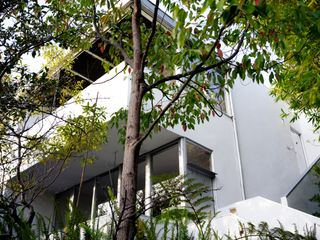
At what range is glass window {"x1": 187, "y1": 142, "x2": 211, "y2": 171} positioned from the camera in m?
7.90

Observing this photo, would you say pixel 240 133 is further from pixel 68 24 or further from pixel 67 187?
pixel 68 24

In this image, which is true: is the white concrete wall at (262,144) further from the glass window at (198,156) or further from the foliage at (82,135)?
the foliage at (82,135)

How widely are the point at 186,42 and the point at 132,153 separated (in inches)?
44.9

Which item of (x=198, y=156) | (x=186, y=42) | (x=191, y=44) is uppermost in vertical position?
(x=198, y=156)

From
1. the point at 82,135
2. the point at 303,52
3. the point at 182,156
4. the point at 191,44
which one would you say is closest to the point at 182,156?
the point at 182,156

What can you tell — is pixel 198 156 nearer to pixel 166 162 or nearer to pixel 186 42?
pixel 166 162

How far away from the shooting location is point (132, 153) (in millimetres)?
2420

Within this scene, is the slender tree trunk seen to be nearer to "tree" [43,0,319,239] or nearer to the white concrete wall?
"tree" [43,0,319,239]

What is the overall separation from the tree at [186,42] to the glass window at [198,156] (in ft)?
9.10

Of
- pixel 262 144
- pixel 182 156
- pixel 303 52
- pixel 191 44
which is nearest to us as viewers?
pixel 191 44

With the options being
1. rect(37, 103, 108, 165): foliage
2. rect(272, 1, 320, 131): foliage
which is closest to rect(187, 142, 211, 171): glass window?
rect(37, 103, 108, 165): foliage

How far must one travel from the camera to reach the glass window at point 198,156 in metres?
7.90

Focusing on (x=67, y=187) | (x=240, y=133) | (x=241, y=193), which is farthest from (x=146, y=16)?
(x=67, y=187)

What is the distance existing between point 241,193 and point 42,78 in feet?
17.9
